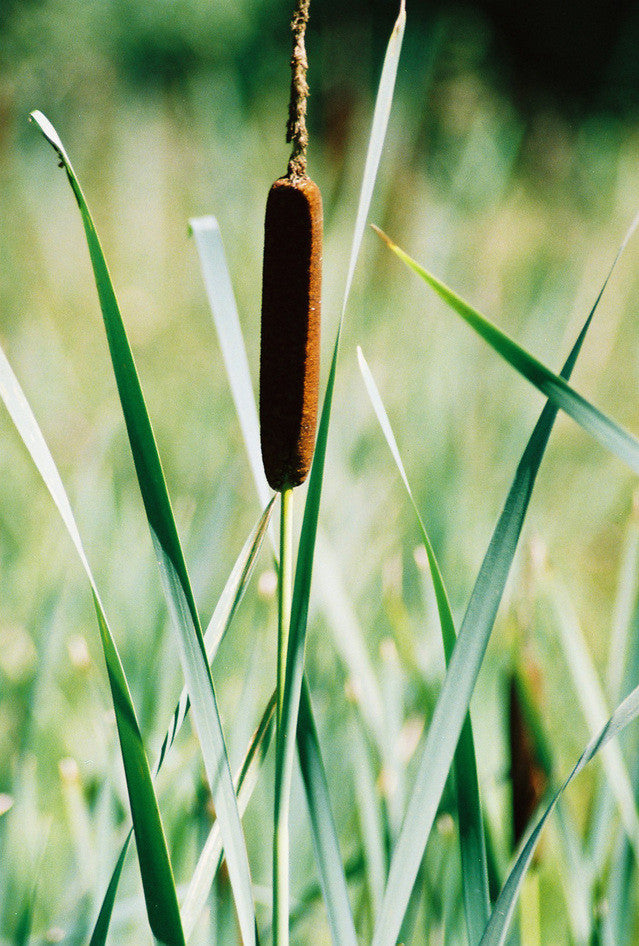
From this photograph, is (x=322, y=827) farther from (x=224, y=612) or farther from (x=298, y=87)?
(x=298, y=87)

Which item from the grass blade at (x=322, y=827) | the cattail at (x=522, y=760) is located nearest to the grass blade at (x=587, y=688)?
the cattail at (x=522, y=760)

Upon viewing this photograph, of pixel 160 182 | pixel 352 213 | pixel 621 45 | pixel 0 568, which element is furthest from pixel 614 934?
pixel 621 45

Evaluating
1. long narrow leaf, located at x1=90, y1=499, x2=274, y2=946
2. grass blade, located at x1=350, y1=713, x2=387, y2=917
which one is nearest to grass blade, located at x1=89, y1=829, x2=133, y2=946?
long narrow leaf, located at x1=90, y1=499, x2=274, y2=946

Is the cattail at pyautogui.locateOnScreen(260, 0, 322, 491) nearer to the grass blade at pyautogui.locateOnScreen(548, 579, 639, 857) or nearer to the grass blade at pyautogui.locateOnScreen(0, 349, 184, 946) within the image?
the grass blade at pyautogui.locateOnScreen(0, 349, 184, 946)

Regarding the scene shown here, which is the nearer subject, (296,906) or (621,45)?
(296,906)

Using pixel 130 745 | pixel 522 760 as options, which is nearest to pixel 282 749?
pixel 130 745

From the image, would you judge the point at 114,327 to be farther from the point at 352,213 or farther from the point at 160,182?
the point at 160,182
